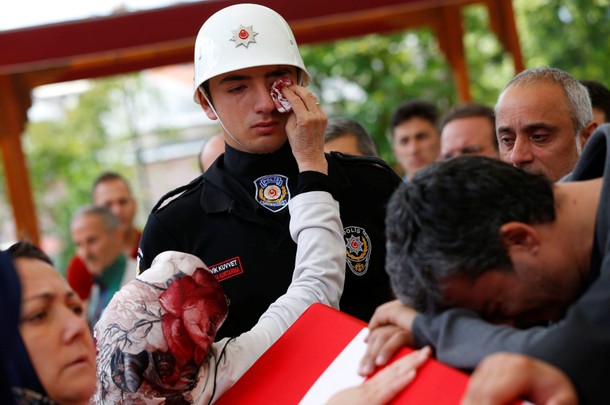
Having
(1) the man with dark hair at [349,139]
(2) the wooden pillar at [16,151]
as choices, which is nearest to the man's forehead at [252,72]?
(1) the man with dark hair at [349,139]

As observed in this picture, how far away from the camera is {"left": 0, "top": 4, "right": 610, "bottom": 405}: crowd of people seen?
1.86m

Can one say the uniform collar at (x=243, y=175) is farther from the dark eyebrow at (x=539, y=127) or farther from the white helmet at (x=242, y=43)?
the dark eyebrow at (x=539, y=127)

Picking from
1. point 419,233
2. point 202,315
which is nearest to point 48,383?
point 202,315

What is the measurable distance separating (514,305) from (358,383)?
391mm

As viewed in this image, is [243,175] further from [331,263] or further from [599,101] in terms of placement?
[599,101]

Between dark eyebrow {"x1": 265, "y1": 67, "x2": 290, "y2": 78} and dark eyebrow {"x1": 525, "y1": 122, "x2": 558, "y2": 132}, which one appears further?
dark eyebrow {"x1": 525, "y1": 122, "x2": 558, "y2": 132}

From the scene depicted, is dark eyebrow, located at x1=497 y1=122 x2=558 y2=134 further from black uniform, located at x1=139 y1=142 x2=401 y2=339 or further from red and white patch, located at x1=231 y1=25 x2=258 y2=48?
red and white patch, located at x1=231 y1=25 x2=258 y2=48

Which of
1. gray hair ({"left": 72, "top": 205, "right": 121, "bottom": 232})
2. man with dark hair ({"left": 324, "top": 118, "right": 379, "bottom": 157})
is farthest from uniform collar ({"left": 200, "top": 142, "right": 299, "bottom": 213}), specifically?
Result: gray hair ({"left": 72, "top": 205, "right": 121, "bottom": 232})

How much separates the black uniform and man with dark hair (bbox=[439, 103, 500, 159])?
2.30m

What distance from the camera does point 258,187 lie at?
2.93 metres

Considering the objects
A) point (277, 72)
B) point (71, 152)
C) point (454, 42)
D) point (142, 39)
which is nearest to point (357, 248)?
point (277, 72)

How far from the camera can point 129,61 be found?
7809mm

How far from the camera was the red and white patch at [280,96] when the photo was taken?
2.87 meters

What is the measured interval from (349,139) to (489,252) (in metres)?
2.61
